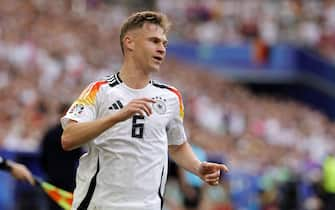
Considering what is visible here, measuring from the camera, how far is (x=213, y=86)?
2764 cm

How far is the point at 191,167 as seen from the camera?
7.39 metres

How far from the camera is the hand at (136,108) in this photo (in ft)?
21.1

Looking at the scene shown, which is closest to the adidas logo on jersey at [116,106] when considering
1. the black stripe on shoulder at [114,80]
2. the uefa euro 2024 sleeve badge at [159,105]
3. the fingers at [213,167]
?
the black stripe on shoulder at [114,80]

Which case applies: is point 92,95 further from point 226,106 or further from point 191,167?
point 226,106

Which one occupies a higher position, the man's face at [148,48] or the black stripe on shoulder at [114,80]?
the man's face at [148,48]

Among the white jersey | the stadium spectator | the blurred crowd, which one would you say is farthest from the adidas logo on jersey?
the blurred crowd

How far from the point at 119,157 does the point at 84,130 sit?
396 mm

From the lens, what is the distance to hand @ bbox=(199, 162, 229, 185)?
7082 millimetres

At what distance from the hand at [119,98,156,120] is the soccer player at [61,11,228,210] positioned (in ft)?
1.20

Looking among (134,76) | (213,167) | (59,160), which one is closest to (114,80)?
(134,76)

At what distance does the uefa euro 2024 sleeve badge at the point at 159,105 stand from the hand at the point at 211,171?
43 cm

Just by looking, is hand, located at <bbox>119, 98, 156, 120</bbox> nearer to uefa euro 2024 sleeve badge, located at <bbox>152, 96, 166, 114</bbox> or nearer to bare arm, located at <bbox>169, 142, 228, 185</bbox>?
uefa euro 2024 sleeve badge, located at <bbox>152, 96, 166, 114</bbox>

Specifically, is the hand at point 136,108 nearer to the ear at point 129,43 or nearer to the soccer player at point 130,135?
the soccer player at point 130,135

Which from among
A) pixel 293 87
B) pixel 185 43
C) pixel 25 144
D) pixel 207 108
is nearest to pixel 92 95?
pixel 25 144
